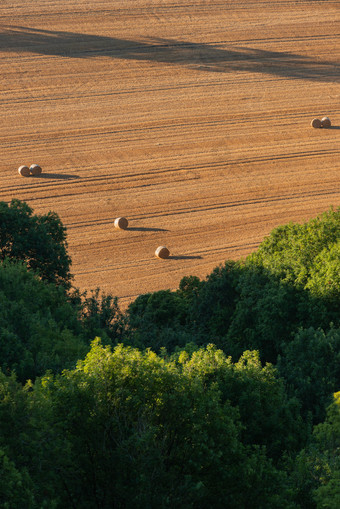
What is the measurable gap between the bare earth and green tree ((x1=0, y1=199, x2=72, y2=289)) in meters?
5.02

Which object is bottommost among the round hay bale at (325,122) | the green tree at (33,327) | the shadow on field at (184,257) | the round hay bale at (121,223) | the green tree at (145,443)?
the green tree at (145,443)

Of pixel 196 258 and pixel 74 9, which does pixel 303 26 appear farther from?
pixel 196 258

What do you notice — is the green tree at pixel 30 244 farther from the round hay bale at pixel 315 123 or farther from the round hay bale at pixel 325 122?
the round hay bale at pixel 325 122

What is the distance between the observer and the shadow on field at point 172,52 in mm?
53000

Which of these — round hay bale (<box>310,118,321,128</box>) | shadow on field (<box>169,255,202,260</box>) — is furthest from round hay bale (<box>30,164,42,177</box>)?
round hay bale (<box>310,118,321,128</box>)

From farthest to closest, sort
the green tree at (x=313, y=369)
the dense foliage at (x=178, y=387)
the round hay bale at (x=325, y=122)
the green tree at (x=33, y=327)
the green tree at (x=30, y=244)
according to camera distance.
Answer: the round hay bale at (x=325, y=122) < the green tree at (x=30, y=244) < the green tree at (x=313, y=369) < the green tree at (x=33, y=327) < the dense foliage at (x=178, y=387)

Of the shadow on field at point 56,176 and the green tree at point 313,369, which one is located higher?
the shadow on field at point 56,176

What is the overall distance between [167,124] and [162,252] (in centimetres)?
1486

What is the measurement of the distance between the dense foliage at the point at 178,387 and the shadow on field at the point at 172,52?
2738 cm

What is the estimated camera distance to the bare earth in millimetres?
37113

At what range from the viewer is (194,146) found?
4469 centimetres

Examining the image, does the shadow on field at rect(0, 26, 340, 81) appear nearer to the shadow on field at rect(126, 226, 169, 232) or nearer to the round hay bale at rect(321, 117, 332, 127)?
the round hay bale at rect(321, 117, 332, 127)

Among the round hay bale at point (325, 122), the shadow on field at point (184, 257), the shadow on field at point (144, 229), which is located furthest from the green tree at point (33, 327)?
the round hay bale at point (325, 122)

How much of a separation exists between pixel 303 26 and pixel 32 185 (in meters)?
30.6
